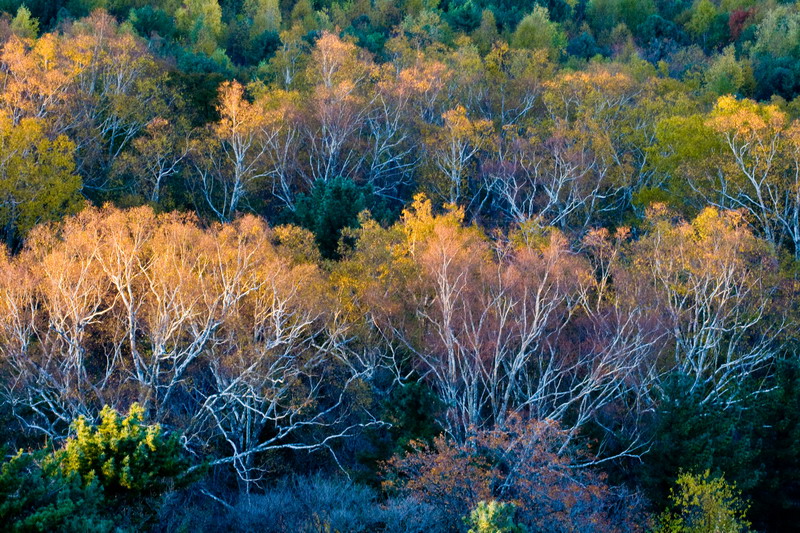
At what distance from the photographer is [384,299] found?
114ft

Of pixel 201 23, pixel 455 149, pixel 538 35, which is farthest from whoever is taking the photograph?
pixel 538 35

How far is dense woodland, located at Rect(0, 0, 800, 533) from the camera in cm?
2547

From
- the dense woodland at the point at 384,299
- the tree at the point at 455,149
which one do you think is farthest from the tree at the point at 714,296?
the tree at the point at 455,149

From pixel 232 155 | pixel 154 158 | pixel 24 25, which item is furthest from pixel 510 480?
pixel 24 25

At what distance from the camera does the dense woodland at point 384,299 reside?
83.6 feet

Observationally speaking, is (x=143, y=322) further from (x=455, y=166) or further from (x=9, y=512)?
(x=455, y=166)

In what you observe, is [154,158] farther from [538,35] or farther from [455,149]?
[538,35]

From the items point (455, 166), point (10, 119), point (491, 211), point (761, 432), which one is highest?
point (10, 119)

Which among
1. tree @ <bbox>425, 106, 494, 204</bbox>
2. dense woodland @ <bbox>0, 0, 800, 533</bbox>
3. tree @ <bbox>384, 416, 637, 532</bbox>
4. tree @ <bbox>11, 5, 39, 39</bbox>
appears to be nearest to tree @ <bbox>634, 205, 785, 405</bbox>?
dense woodland @ <bbox>0, 0, 800, 533</bbox>

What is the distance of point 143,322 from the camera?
112ft

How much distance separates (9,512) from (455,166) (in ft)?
122

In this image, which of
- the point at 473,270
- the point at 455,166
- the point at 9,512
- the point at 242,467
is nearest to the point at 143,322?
the point at 242,467

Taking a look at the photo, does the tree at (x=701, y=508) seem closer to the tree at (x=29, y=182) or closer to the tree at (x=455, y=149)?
the tree at (x=455, y=149)

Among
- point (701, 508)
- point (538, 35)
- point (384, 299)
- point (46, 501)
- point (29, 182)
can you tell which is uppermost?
point (538, 35)
